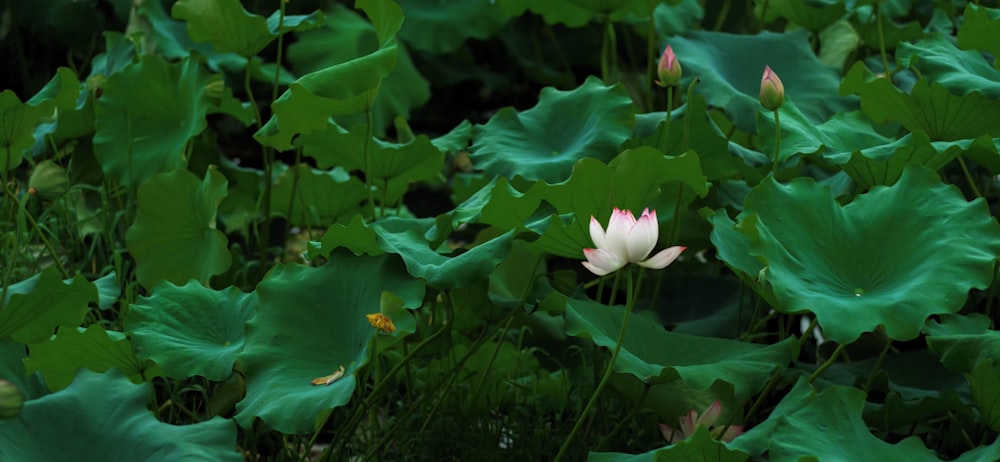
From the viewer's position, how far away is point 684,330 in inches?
62.2

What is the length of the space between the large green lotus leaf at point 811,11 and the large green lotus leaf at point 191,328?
3.26 feet

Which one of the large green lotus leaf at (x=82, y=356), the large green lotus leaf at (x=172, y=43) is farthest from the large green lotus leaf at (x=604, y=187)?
the large green lotus leaf at (x=172, y=43)

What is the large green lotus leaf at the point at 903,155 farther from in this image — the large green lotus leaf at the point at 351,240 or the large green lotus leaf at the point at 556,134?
the large green lotus leaf at the point at 351,240

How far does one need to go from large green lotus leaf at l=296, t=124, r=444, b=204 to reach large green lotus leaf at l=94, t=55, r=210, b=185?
0.20m

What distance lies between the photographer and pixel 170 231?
1.57 m

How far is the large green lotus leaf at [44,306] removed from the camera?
1.17 metres

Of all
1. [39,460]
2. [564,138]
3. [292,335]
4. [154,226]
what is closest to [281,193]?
[154,226]

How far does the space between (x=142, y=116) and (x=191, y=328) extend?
59 cm

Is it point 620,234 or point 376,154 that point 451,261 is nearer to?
point 620,234

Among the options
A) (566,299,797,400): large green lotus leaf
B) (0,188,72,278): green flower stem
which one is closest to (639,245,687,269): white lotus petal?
(566,299,797,400): large green lotus leaf

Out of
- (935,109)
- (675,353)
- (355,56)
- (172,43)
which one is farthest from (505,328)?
(355,56)

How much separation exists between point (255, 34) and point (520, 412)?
0.60 m

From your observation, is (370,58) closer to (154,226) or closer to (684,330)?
(154,226)

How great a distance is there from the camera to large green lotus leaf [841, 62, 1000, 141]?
4.44ft
